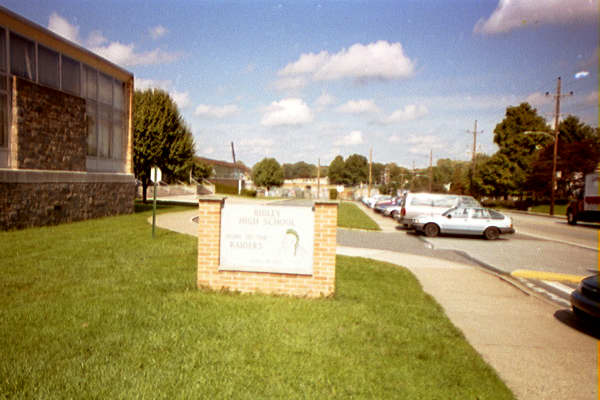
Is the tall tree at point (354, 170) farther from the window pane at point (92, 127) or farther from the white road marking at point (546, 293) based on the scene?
the white road marking at point (546, 293)

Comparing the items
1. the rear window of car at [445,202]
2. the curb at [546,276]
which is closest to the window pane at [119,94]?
the rear window of car at [445,202]

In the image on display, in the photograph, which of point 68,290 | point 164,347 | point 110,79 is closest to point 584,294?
point 164,347

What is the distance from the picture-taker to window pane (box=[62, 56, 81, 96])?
17.2m

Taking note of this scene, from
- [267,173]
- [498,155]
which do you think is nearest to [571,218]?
[498,155]

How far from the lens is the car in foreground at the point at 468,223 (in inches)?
679

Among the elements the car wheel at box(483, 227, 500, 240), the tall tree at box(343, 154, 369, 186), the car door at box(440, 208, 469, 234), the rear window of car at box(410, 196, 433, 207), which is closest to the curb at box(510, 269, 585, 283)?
the car door at box(440, 208, 469, 234)

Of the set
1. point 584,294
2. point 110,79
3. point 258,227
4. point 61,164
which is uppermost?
point 110,79

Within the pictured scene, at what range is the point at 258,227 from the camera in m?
6.25

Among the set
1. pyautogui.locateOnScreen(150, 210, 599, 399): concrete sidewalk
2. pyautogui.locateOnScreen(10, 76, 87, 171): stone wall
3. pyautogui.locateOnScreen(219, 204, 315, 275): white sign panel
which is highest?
pyautogui.locateOnScreen(10, 76, 87, 171): stone wall

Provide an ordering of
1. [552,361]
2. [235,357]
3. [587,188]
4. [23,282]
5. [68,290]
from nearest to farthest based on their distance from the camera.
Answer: [235,357] < [552,361] < [68,290] < [23,282] < [587,188]

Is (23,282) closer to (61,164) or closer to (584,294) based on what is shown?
(584,294)

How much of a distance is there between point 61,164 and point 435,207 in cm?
1745

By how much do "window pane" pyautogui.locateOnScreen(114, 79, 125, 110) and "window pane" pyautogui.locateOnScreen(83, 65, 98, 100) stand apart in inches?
70.5

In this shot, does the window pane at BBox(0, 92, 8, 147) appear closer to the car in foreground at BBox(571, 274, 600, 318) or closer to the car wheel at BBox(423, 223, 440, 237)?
the car wheel at BBox(423, 223, 440, 237)
